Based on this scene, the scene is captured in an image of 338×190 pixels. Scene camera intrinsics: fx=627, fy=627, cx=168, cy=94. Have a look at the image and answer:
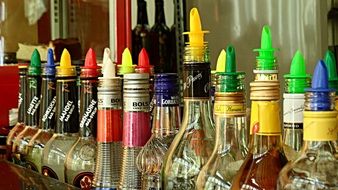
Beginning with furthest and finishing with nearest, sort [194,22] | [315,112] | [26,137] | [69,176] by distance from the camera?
[26,137]
[69,176]
[194,22]
[315,112]

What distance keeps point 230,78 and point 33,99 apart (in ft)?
1.74

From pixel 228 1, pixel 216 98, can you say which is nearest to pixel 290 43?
pixel 228 1

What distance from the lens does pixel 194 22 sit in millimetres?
642

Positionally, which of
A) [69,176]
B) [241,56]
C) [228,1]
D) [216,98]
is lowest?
[69,176]

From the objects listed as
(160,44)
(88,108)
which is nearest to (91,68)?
(88,108)

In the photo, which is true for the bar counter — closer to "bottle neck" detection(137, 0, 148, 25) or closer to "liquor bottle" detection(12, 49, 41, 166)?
"liquor bottle" detection(12, 49, 41, 166)

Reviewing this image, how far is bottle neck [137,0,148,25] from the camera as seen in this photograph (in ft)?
6.99

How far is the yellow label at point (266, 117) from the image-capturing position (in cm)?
54

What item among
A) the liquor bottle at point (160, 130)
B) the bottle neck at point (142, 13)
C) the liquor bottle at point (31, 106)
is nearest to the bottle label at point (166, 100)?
the liquor bottle at point (160, 130)

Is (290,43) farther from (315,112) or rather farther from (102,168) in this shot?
(315,112)

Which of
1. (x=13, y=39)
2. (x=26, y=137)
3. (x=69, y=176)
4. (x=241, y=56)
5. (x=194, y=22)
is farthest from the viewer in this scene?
(x=13, y=39)

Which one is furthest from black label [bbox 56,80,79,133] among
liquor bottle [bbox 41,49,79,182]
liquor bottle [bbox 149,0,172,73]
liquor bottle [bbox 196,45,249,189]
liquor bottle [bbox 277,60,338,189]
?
liquor bottle [bbox 149,0,172,73]

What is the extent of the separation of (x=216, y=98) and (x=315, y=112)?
12 cm

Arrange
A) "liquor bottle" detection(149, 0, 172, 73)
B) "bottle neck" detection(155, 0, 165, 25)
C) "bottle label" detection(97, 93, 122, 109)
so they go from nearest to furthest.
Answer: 1. "bottle label" detection(97, 93, 122, 109)
2. "liquor bottle" detection(149, 0, 172, 73)
3. "bottle neck" detection(155, 0, 165, 25)
